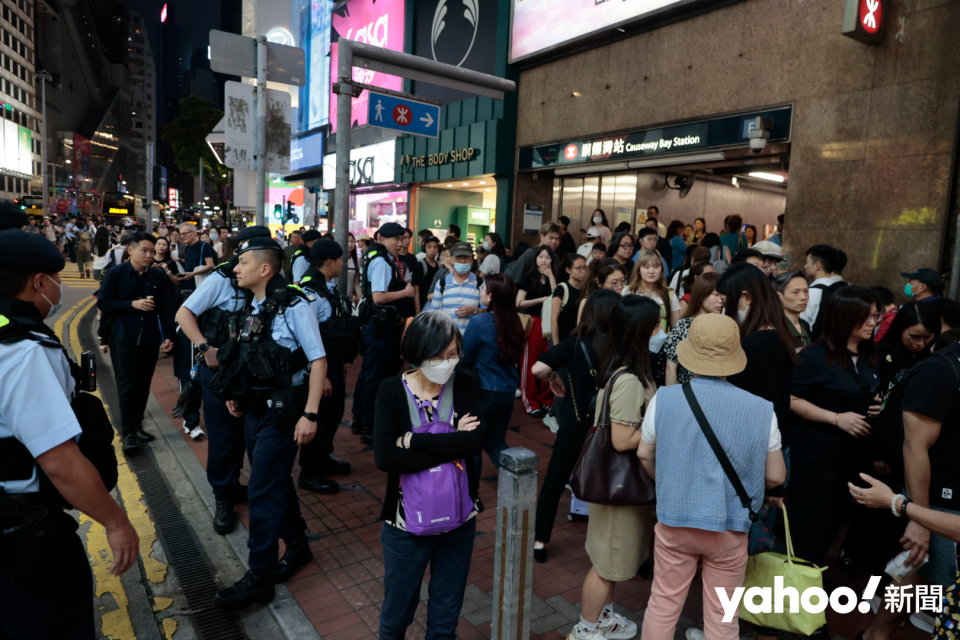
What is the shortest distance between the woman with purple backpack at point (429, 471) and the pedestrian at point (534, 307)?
191 inches

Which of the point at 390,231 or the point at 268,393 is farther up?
the point at 390,231

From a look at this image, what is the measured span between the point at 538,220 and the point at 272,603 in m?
12.6

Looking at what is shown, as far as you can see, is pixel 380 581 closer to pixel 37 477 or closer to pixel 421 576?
pixel 421 576

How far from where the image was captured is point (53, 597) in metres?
2.04

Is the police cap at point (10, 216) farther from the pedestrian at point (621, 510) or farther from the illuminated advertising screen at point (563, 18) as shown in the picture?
the illuminated advertising screen at point (563, 18)

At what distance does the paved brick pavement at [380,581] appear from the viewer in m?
3.39

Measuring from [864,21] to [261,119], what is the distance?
815cm

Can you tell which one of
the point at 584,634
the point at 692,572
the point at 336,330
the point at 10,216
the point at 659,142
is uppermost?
the point at 659,142

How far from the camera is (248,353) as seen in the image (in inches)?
138

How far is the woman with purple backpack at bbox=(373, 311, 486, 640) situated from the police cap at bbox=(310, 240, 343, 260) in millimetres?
2700

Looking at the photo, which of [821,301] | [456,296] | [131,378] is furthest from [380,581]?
[821,301]

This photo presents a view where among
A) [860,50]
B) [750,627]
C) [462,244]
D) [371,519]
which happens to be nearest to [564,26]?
[860,50]

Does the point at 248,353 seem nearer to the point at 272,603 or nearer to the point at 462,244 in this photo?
the point at 272,603

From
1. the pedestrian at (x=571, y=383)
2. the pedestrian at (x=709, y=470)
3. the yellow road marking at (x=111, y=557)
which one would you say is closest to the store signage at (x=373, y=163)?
the yellow road marking at (x=111, y=557)
